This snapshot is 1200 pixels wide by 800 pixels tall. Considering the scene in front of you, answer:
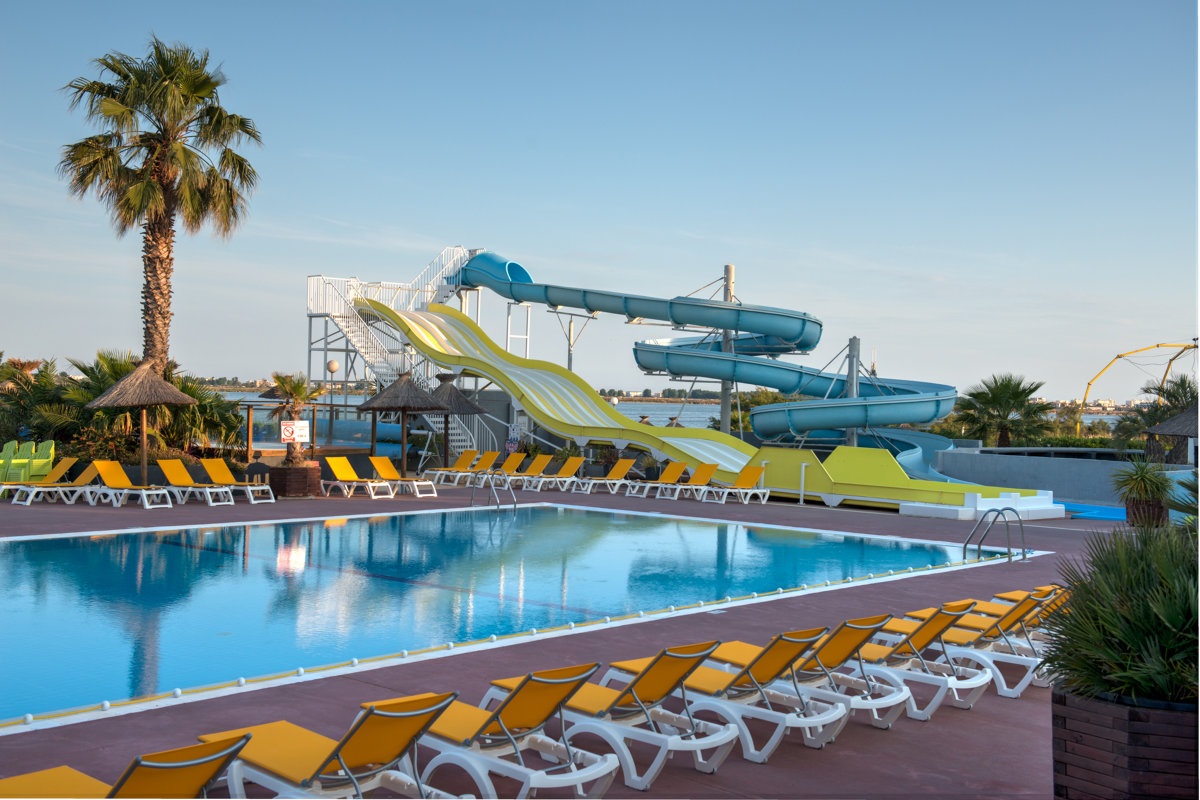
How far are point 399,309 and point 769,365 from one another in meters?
11.9

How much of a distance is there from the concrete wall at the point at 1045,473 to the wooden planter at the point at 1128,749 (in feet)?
55.7

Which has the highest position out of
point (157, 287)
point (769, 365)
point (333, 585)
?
point (157, 287)

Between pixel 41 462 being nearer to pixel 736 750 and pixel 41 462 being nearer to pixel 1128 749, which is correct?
pixel 736 750

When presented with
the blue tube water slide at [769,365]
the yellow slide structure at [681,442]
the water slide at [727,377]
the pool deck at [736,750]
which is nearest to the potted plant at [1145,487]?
the yellow slide structure at [681,442]

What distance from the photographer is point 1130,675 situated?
358 cm

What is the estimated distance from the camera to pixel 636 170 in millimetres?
28844

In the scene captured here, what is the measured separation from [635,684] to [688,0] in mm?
14532

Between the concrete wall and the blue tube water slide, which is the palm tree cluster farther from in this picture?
the concrete wall

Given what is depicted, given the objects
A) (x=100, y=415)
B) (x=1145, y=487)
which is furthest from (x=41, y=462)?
(x=1145, y=487)

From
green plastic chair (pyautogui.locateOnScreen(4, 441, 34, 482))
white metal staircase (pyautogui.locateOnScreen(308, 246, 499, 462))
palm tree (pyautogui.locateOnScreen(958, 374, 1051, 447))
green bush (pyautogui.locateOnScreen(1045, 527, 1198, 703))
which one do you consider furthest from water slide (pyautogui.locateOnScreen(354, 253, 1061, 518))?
green bush (pyautogui.locateOnScreen(1045, 527, 1198, 703))

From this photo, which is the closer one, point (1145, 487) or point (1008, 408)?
point (1145, 487)

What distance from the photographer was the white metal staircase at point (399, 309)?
2644cm

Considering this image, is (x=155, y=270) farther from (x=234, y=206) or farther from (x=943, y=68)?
(x=943, y=68)

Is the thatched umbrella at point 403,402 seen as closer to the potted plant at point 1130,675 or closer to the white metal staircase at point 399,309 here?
the white metal staircase at point 399,309
